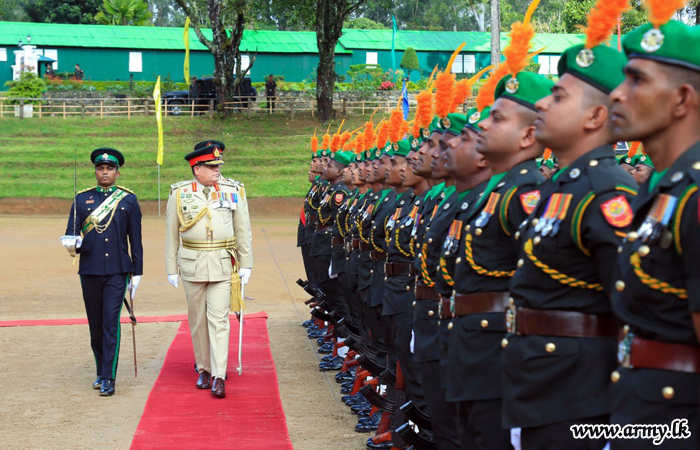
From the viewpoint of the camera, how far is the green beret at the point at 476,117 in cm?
483

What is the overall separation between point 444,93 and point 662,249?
3.35 meters

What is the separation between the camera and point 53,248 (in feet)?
66.0

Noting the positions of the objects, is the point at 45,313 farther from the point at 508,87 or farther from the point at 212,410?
the point at 508,87

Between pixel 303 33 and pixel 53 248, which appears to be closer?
pixel 53 248

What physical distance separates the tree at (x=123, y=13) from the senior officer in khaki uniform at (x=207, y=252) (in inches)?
2122

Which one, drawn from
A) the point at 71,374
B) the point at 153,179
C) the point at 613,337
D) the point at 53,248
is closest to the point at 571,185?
the point at 613,337

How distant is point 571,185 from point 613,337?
1.88 feet

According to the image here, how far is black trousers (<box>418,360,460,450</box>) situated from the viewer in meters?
4.59

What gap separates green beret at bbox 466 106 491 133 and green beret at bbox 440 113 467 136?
44cm

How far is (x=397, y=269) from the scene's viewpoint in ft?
21.7

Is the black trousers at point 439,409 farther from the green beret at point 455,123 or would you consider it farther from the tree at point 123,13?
the tree at point 123,13

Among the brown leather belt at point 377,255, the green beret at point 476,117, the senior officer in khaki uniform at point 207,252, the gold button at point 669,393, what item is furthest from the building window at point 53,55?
the gold button at point 669,393

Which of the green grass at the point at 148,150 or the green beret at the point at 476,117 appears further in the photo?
the green grass at the point at 148,150

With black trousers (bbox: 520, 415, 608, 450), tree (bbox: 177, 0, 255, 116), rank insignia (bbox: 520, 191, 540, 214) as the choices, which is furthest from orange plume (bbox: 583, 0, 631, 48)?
tree (bbox: 177, 0, 255, 116)
